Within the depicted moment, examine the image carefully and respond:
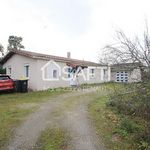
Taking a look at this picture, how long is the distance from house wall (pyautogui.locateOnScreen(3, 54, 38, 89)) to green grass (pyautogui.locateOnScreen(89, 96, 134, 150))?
36.7 ft

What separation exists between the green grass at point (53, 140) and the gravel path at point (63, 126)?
0.66 ft

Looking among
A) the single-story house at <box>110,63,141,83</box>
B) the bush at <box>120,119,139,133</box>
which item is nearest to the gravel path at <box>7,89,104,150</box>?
the bush at <box>120,119,139,133</box>

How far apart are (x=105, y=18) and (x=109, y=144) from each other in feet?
26.6

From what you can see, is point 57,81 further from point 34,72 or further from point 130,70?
point 130,70

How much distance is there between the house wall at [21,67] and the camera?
2544 cm

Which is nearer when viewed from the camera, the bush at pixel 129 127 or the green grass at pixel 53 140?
the green grass at pixel 53 140

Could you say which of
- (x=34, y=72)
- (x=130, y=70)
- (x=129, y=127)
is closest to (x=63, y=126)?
(x=129, y=127)

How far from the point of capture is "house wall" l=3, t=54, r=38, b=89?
83.5 ft

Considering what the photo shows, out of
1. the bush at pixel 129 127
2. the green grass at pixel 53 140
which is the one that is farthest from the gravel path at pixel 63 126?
the bush at pixel 129 127

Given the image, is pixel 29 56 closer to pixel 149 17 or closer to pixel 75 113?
pixel 75 113

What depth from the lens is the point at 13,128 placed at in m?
10.6

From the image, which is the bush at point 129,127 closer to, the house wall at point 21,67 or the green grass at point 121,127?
the green grass at point 121,127

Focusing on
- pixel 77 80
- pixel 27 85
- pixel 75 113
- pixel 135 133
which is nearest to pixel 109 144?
pixel 135 133

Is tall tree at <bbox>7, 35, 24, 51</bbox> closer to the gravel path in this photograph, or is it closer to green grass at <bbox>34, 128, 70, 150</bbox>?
the gravel path
